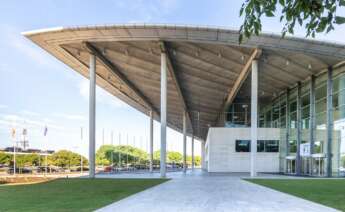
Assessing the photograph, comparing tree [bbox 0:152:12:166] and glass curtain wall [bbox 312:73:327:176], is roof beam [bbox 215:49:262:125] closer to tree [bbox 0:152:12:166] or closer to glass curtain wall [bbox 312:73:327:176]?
glass curtain wall [bbox 312:73:327:176]

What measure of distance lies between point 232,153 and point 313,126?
8.56 m

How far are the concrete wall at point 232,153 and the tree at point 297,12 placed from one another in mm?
34456

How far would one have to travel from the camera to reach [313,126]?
3406 centimetres

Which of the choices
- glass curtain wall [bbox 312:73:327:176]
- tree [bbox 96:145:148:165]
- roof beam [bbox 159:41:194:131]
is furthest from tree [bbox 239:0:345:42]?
tree [bbox 96:145:148:165]

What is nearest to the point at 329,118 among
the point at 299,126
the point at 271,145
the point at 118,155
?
the point at 299,126

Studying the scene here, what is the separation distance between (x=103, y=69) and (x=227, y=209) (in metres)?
28.4

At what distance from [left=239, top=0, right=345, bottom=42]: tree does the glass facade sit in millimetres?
26405

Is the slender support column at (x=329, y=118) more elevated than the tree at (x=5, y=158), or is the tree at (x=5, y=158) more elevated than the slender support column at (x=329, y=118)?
the slender support column at (x=329, y=118)

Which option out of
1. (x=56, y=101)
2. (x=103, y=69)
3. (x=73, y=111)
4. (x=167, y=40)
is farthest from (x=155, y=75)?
(x=73, y=111)

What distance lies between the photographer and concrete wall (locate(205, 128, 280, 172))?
39.2 m

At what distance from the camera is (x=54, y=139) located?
85375mm

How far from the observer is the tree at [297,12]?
512 centimetres

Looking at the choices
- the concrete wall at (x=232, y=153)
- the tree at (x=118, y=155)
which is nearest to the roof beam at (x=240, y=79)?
the concrete wall at (x=232, y=153)

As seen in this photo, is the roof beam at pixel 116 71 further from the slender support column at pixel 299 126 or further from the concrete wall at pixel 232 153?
the slender support column at pixel 299 126
